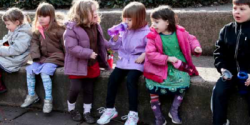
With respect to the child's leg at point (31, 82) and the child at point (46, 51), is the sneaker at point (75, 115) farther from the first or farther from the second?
the child's leg at point (31, 82)

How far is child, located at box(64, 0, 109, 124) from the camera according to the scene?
3689mm

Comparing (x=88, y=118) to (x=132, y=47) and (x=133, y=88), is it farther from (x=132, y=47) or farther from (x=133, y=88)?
(x=132, y=47)

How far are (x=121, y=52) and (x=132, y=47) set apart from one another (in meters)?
0.17

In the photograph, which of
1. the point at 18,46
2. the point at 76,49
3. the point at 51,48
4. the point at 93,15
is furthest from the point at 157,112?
the point at 18,46

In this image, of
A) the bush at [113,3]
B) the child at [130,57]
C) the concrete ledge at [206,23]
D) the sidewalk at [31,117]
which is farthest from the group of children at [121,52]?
the bush at [113,3]

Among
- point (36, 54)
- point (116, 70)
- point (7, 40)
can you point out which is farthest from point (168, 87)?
point (7, 40)

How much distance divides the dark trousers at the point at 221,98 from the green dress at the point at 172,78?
1.09 ft

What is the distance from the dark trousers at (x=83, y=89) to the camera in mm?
3883

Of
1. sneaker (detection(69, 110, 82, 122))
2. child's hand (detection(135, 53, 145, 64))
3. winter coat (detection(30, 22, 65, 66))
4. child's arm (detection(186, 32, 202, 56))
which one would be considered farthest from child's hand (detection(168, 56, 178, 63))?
winter coat (detection(30, 22, 65, 66))

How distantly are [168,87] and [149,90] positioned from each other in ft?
0.73

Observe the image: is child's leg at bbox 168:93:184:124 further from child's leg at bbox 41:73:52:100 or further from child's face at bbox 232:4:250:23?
child's leg at bbox 41:73:52:100

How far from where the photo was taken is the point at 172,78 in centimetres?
342

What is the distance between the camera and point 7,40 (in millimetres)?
4414

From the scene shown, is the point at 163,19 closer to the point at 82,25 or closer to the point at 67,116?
the point at 82,25
